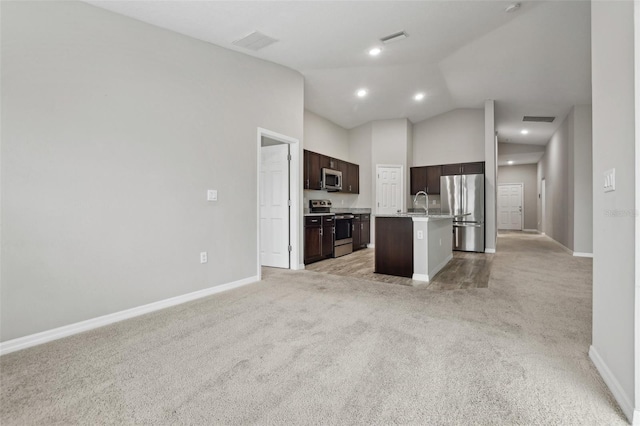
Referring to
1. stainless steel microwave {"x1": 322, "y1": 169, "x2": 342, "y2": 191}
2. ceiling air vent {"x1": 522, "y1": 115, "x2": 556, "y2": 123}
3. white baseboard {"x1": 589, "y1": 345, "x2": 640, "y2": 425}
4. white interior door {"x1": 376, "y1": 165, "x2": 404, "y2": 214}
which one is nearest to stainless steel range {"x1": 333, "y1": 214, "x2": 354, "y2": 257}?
stainless steel microwave {"x1": 322, "y1": 169, "x2": 342, "y2": 191}

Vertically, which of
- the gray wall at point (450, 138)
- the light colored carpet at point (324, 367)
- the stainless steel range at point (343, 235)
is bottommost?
the light colored carpet at point (324, 367)

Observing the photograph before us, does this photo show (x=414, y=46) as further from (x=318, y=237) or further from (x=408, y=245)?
(x=318, y=237)

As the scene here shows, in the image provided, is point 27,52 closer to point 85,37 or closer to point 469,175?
point 85,37

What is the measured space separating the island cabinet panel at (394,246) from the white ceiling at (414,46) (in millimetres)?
2405

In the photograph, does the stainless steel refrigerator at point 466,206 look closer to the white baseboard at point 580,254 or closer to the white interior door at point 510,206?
the white baseboard at point 580,254

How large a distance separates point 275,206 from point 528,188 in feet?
39.3

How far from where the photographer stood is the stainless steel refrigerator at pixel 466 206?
658 centimetres

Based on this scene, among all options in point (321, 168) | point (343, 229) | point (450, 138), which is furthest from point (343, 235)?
point (450, 138)

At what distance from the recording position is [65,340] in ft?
7.56

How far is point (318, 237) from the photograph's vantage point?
17.8 ft

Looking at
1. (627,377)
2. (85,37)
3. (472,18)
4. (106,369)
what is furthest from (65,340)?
(472,18)

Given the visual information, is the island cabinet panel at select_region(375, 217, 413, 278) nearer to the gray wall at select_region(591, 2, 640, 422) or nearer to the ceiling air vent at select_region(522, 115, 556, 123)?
the gray wall at select_region(591, 2, 640, 422)

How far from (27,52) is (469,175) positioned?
23.1ft

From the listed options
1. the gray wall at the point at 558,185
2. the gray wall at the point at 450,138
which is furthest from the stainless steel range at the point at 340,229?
the gray wall at the point at 558,185
